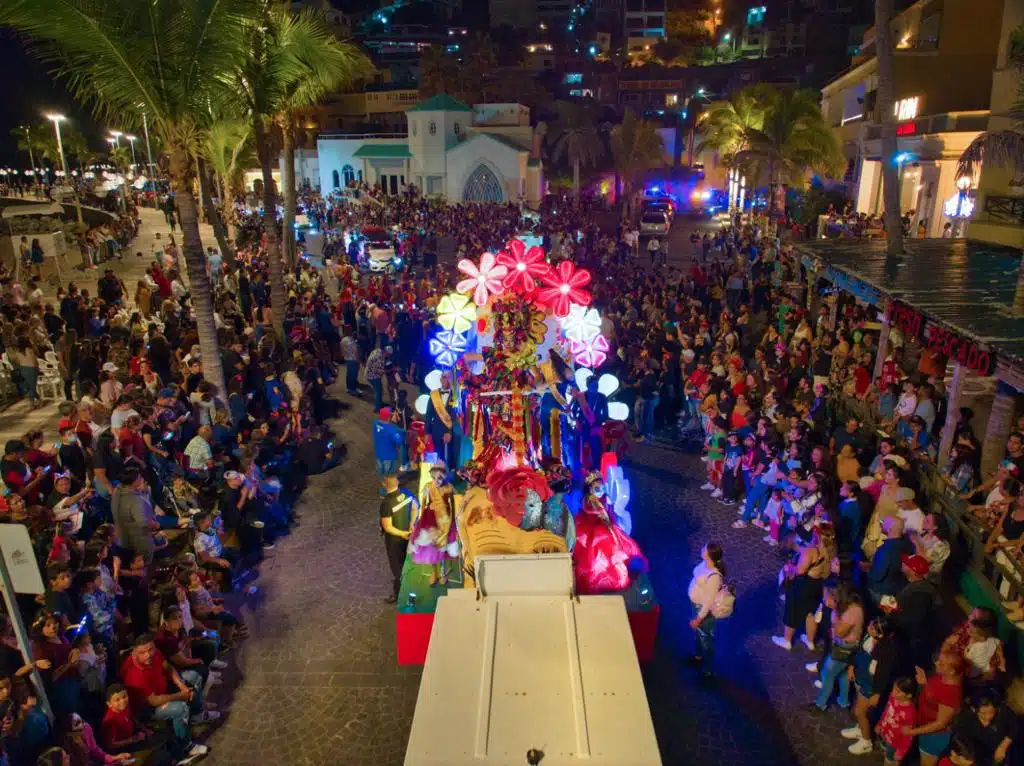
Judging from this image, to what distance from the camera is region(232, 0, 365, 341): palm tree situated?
1425 cm

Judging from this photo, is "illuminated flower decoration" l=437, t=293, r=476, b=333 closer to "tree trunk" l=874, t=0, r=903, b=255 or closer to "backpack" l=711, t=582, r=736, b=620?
"backpack" l=711, t=582, r=736, b=620

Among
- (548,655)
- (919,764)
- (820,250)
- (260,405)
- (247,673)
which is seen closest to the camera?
(548,655)

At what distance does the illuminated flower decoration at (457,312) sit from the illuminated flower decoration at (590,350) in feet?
4.89

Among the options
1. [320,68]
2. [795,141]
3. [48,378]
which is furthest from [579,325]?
[795,141]

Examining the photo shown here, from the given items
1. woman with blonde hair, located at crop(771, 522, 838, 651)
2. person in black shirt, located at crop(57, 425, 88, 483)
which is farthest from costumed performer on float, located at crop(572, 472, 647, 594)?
person in black shirt, located at crop(57, 425, 88, 483)

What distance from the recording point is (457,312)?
10.0m

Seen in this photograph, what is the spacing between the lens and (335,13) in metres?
84.7

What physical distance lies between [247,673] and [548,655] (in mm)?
3727

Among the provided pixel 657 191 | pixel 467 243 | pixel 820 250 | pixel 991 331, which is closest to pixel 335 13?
pixel 657 191

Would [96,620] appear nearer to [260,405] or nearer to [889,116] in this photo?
[260,405]

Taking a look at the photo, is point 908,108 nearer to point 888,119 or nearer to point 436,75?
point 888,119

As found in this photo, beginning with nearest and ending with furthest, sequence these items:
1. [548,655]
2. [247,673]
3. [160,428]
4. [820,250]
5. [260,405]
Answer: [548,655]
[247,673]
[160,428]
[260,405]
[820,250]

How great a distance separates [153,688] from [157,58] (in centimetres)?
831

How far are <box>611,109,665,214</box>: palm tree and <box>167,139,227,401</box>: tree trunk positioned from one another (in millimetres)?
42728
